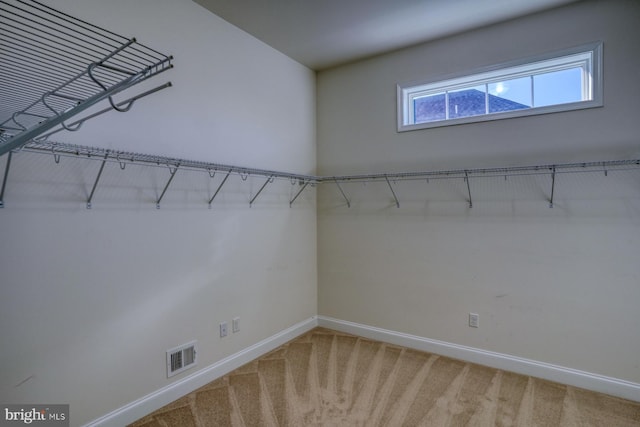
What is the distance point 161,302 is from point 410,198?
6.96ft

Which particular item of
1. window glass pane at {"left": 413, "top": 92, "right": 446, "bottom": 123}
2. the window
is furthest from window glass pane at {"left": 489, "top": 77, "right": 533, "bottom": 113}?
window glass pane at {"left": 413, "top": 92, "right": 446, "bottom": 123}

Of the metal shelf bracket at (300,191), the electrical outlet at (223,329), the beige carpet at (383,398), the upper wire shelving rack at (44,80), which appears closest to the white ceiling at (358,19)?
the metal shelf bracket at (300,191)

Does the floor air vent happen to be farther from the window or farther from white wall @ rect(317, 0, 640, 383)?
the window

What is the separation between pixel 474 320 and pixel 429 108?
1837 millimetres

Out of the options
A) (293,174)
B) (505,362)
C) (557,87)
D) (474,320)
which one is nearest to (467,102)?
(557,87)

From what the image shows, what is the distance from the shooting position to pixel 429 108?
121 inches

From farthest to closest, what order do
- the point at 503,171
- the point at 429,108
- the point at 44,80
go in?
1. the point at 429,108
2. the point at 503,171
3. the point at 44,80

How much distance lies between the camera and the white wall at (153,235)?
5.54ft

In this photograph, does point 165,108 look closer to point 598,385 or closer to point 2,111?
point 2,111

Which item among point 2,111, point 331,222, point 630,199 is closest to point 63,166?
point 2,111

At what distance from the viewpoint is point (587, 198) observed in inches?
94.3

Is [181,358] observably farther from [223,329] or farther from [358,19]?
[358,19]
